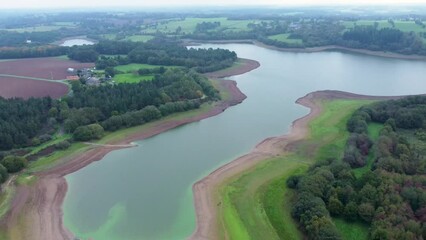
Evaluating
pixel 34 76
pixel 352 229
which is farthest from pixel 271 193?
pixel 34 76

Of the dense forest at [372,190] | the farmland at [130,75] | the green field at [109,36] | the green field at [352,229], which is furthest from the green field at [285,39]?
the green field at [352,229]

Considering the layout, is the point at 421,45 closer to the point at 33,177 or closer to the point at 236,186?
the point at 236,186

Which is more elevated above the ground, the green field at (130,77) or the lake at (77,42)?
the green field at (130,77)

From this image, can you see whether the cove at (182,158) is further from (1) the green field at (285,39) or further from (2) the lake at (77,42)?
(2) the lake at (77,42)

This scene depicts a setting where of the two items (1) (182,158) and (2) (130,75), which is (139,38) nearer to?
(2) (130,75)

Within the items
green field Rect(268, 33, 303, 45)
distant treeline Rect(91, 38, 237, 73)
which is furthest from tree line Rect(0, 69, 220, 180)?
green field Rect(268, 33, 303, 45)
